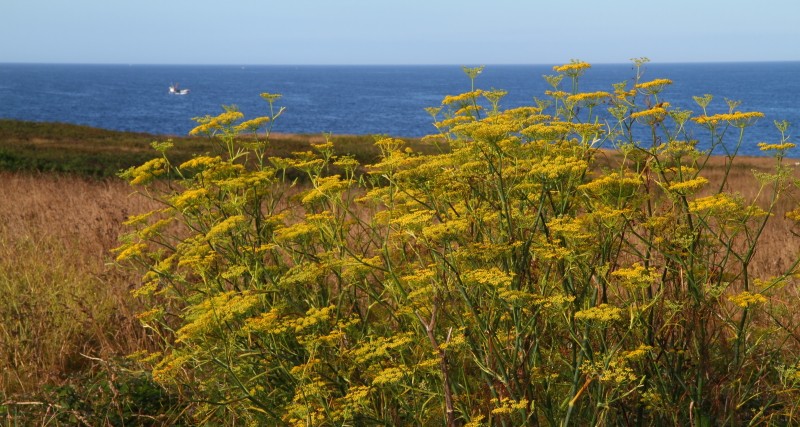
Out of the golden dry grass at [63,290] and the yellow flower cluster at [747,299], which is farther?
the golden dry grass at [63,290]

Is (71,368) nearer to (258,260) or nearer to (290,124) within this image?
(258,260)

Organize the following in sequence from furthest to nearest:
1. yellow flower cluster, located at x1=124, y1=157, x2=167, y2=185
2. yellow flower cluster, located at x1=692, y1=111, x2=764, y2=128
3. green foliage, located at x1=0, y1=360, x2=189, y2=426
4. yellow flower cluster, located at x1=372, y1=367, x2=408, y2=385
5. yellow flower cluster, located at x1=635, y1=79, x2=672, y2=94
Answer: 1. green foliage, located at x1=0, y1=360, x2=189, y2=426
2. yellow flower cluster, located at x1=124, y1=157, x2=167, y2=185
3. yellow flower cluster, located at x1=635, y1=79, x2=672, y2=94
4. yellow flower cluster, located at x1=692, y1=111, x2=764, y2=128
5. yellow flower cluster, located at x1=372, y1=367, x2=408, y2=385

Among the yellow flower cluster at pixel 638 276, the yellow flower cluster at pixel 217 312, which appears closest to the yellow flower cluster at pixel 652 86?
the yellow flower cluster at pixel 638 276

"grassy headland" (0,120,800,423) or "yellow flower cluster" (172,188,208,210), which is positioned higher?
"yellow flower cluster" (172,188,208,210)

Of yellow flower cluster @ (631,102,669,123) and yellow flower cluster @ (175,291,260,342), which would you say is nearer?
yellow flower cluster @ (175,291,260,342)

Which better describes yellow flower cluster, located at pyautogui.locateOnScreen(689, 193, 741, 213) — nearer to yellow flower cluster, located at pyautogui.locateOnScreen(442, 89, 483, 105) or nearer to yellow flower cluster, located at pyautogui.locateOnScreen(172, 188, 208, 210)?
yellow flower cluster, located at pyautogui.locateOnScreen(442, 89, 483, 105)

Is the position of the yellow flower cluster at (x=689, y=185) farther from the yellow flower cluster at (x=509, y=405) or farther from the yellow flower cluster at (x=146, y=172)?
the yellow flower cluster at (x=146, y=172)

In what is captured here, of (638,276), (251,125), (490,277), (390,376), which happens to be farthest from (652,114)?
(251,125)

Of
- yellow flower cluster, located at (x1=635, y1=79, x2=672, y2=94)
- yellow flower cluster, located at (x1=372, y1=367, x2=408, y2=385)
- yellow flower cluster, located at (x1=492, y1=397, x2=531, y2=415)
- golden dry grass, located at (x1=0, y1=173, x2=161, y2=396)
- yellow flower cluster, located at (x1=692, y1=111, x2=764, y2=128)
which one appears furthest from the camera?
golden dry grass, located at (x1=0, y1=173, x2=161, y2=396)

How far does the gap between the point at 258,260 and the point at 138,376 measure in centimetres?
168

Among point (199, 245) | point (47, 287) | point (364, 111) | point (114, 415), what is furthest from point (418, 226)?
point (364, 111)

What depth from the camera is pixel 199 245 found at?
392 centimetres

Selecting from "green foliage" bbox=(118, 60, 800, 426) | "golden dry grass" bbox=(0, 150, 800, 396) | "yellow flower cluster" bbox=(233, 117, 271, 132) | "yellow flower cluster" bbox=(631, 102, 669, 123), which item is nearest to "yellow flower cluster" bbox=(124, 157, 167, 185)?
"green foliage" bbox=(118, 60, 800, 426)

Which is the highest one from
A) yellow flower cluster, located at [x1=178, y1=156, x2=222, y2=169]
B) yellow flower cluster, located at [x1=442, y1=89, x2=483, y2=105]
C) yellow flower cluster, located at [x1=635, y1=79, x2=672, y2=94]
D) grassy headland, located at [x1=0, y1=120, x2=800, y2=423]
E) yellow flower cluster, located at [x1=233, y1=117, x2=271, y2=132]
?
yellow flower cluster, located at [x1=635, y1=79, x2=672, y2=94]
